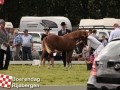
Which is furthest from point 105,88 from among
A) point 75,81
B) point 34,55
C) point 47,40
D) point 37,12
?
point 37,12

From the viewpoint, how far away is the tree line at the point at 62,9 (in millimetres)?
54344

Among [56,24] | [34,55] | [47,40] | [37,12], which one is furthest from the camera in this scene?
[37,12]

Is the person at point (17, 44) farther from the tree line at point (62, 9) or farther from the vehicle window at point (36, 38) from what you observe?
the tree line at point (62, 9)

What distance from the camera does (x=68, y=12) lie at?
5641 centimetres

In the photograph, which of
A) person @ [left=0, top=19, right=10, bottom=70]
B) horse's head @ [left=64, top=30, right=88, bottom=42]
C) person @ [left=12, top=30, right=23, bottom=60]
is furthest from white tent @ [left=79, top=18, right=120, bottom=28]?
person @ [left=0, top=19, right=10, bottom=70]

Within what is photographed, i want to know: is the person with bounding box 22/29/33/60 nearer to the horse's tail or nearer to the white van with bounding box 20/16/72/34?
the horse's tail

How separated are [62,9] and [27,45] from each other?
26.2 m

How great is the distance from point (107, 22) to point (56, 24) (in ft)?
12.1

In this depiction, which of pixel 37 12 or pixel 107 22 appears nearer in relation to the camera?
pixel 107 22

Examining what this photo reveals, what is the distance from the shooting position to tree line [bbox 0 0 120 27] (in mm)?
54344

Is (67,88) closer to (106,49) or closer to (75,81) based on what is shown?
(75,81)

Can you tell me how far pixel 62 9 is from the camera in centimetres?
5581

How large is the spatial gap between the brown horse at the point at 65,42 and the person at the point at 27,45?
5415 millimetres

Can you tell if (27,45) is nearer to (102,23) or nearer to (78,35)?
(78,35)
